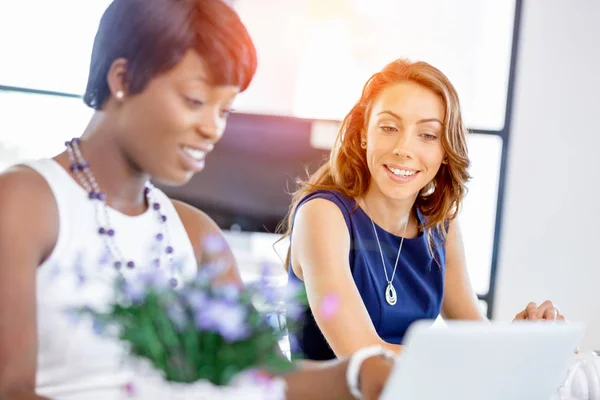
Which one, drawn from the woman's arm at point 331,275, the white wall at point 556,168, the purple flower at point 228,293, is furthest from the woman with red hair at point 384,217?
the white wall at point 556,168

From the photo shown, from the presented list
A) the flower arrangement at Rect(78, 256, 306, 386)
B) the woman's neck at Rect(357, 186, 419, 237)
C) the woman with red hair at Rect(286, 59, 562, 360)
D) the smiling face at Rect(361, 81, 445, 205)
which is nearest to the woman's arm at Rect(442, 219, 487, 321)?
the woman with red hair at Rect(286, 59, 562, 360)

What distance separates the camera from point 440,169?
1635 mm

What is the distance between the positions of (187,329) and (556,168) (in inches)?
91.6

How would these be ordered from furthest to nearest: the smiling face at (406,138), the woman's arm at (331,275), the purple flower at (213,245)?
the smiling face at (406,138) < the woman's arm at (331,275) < the purple flower at (213,245)

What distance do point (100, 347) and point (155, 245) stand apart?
129 mm

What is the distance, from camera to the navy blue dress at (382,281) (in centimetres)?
151

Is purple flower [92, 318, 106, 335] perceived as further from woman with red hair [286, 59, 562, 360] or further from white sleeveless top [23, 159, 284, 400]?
woman with red hair [286, 59, 562, 360]

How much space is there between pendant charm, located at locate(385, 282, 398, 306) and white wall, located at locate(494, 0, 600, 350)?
1.36m

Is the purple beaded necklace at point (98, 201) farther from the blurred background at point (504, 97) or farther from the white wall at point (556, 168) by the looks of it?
the white wall at point (556, 168)

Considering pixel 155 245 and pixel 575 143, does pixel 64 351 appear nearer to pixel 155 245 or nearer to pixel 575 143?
pixel 155 245

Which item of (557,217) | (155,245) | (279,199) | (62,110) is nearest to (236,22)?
(155,245)

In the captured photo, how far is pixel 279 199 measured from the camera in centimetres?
207

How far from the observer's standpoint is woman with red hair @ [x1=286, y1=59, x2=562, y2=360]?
142cm

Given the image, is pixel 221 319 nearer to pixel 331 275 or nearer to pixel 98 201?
pixel 98 201
